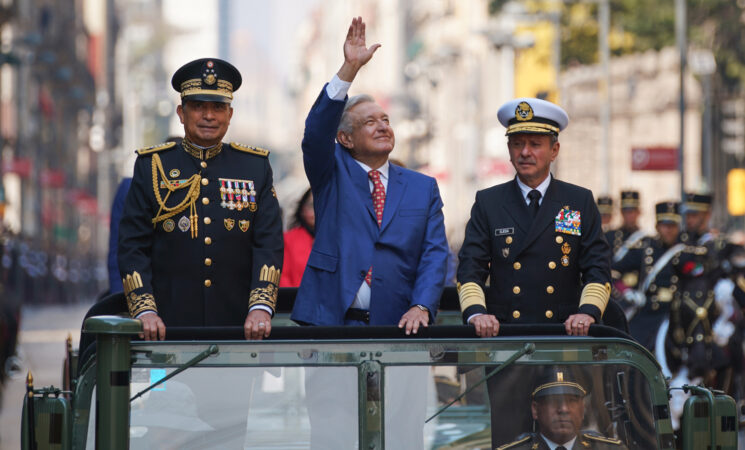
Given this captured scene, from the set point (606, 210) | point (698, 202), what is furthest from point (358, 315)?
point (606, 210)

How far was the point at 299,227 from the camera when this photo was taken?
29.3ft

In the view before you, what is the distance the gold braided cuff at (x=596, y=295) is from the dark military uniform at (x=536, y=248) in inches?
6.9

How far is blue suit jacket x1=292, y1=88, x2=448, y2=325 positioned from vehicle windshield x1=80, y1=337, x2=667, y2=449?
1.04m

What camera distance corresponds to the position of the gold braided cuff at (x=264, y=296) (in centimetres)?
517

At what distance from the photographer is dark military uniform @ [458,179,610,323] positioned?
5598 mm

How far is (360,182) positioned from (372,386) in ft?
5.22

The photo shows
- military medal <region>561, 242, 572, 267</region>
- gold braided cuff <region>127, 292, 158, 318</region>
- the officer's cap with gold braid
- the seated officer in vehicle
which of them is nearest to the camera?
the seated officer in vehicle

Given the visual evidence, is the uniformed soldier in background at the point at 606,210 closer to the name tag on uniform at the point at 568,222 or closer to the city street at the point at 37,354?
the city street at the point at 37,354

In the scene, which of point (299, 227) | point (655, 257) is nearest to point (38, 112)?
point (655, 257)

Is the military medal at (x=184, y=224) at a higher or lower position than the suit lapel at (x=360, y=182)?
lower

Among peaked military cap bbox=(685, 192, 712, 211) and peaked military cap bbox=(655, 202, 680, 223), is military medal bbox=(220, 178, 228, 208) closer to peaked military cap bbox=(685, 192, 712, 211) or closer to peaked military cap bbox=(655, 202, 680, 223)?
peaked military cap bbox=(685, 192, 712, 211)

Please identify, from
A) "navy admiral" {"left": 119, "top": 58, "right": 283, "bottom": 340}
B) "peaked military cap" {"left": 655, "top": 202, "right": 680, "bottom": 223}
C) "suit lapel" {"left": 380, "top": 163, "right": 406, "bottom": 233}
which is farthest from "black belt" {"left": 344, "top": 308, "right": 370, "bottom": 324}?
"peaked military cap" {"left": 655, "top": 202, "right": 680, "bottom": 223}

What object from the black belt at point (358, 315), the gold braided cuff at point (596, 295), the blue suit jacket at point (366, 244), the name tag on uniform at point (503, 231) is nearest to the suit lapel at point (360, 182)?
the blue suit jacket at point (366, 244)

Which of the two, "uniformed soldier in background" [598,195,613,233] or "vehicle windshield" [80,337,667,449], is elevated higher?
"uniformed soldier in background" [598,195,613,233]
